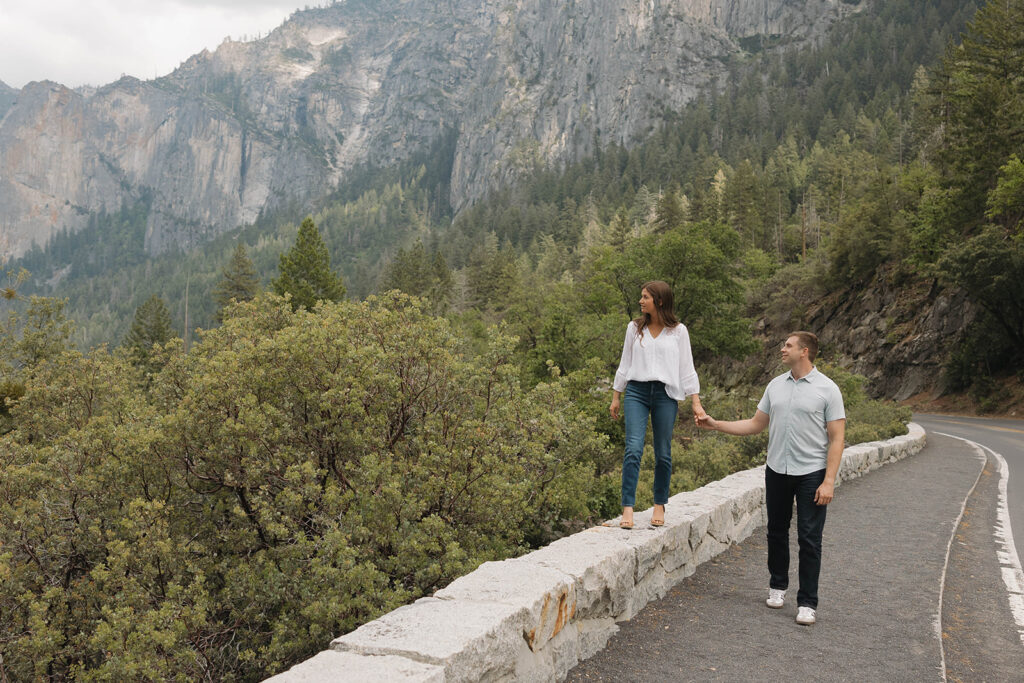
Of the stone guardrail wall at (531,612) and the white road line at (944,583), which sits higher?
the stone guardrail wall at (531,612)

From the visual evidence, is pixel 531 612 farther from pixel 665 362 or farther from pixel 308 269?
pixel 308 269

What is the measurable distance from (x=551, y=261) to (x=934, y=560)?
256 ft

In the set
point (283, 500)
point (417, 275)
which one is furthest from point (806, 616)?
point (417, 275)

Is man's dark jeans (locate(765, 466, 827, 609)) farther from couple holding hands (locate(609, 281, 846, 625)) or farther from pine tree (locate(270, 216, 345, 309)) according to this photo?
pine tree (locate(270, 216, 345, 309))

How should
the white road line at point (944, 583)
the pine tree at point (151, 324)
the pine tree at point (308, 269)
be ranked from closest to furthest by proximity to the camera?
1. the white road line at point (944, 583)
2. the pine tree at point (308, 269)
3. the pine tree at point (151, 324)

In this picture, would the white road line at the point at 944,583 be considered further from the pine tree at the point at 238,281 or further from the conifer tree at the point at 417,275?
the conifer tree at the point at 417,275

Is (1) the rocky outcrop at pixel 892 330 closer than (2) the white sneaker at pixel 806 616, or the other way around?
(2) the white sneaker at pixel 806 616

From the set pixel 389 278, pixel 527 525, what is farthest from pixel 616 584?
pixel 389 278

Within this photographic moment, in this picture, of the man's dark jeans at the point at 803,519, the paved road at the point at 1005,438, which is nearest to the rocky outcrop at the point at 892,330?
the paved road at the point at 1005,438

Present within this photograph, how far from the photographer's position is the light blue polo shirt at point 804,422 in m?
4.67

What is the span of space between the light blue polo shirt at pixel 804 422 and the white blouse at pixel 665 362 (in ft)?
2.30

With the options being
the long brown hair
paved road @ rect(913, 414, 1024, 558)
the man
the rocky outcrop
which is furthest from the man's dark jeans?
the rocky outcrop

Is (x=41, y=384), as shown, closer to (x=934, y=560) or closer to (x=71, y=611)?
(x=71, y=611)

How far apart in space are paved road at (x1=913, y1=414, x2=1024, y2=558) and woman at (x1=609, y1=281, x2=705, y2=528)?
496 cm
